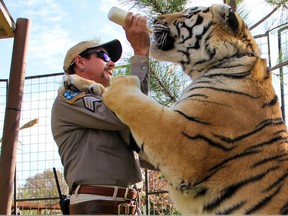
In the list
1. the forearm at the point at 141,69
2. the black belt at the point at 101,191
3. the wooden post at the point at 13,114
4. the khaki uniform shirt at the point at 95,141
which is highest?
the forearm at the point at 141,69

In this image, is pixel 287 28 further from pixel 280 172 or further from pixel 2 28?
pixel 280 172

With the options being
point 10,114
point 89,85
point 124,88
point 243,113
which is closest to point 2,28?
point 10,114

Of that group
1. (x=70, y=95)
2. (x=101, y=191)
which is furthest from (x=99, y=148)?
(x=70, y=95)

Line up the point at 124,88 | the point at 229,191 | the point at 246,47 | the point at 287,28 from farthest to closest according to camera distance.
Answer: the point at 287,28 → the point at 246,47 → the point at 124,88 → the point at 229,191

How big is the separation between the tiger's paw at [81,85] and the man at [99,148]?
2.0 inches

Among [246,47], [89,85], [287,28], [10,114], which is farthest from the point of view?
[287,28]

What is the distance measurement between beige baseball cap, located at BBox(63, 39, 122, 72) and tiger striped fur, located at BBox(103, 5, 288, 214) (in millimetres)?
547

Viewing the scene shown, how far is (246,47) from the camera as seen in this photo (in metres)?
2.38

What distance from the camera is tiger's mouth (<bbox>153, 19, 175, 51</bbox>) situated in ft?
8.23

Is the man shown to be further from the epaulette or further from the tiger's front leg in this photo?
the tiger's front leg

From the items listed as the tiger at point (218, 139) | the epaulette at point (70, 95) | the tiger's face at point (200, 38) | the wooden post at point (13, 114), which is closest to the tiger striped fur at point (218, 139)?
the tiger at point (218, 139)

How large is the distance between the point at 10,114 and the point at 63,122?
1.87 m

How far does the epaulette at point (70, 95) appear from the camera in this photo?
2.40 m

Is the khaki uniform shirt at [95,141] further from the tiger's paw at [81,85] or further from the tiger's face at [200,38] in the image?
the tiger's face at [200,38]
